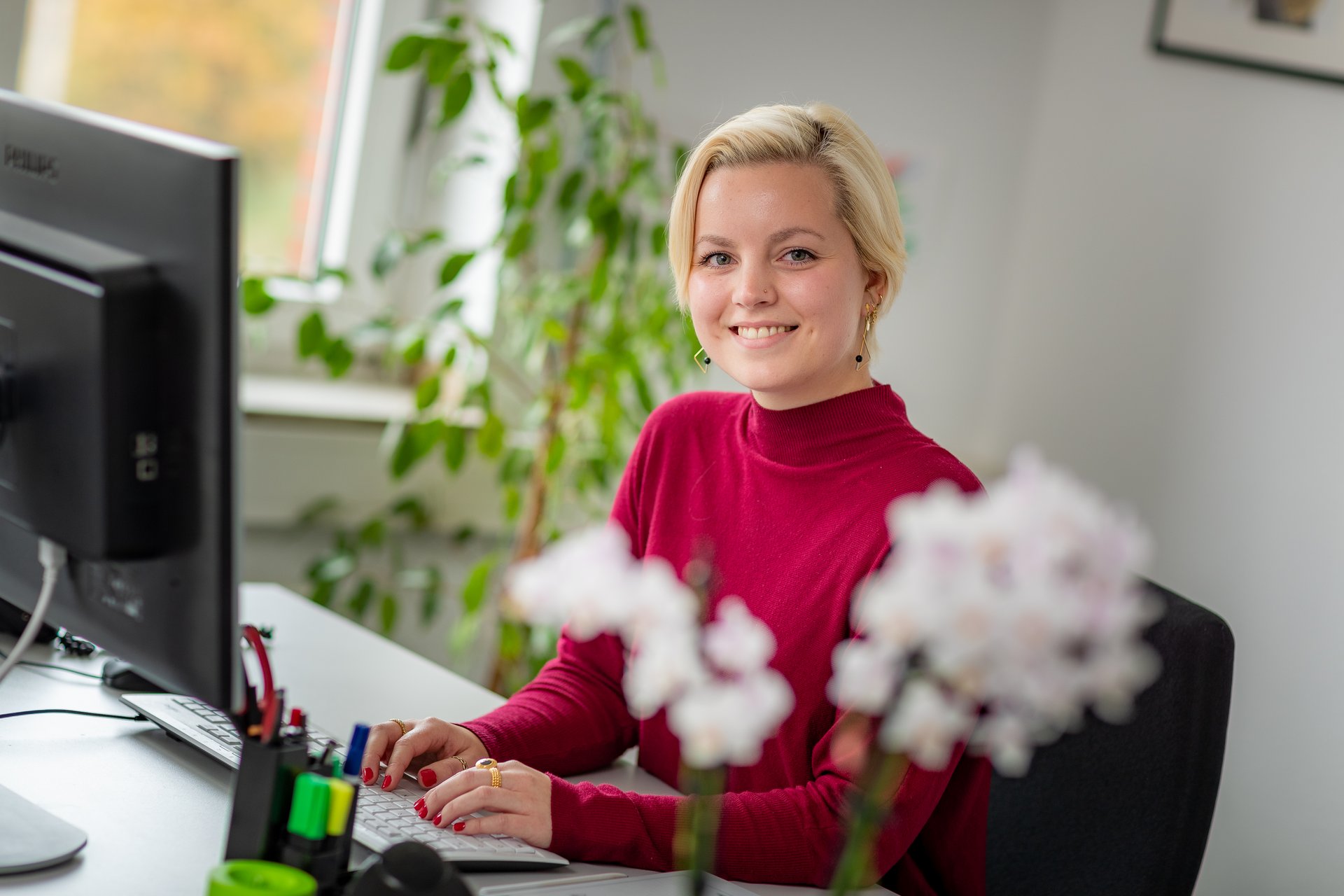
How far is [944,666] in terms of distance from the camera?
47 cm

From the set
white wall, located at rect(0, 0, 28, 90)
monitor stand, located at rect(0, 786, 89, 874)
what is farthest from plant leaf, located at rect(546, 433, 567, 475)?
monitor stand, located at rect(0, 786, 89, 874)

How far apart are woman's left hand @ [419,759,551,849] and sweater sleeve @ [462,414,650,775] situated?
0.64 feet

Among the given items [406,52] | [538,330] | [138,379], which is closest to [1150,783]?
[138,379]

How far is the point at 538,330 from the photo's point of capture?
2266 millimetres

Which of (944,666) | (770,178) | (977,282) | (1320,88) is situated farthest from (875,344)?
(977,282)

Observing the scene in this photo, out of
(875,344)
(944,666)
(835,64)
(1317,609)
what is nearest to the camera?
(944,666)

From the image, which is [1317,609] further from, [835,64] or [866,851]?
[866,851]

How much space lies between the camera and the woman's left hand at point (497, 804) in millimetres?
984

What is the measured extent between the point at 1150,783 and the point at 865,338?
20.8 inches

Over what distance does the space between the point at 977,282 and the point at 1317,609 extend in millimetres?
1129

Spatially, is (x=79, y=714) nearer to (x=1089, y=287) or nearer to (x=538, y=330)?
(x=538, y=330)

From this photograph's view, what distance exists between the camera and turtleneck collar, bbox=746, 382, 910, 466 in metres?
1.29

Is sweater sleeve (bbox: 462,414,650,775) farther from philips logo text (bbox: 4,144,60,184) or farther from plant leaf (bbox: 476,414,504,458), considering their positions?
plant leaf (bbox: 476,414,504,458)

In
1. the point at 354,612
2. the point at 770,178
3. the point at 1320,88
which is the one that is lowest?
the point at 354,612
